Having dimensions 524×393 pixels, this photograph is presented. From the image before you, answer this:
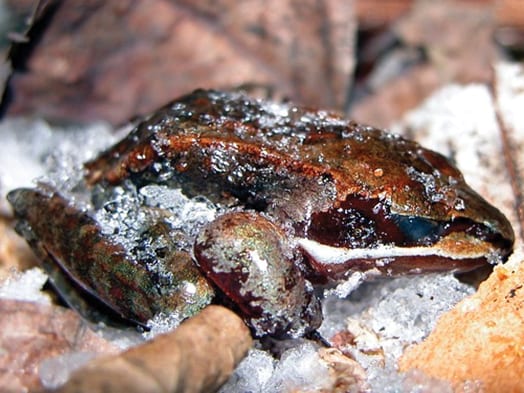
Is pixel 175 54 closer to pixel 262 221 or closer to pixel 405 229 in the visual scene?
pixel 262 221

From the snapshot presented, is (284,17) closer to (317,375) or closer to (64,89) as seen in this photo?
(64,89)

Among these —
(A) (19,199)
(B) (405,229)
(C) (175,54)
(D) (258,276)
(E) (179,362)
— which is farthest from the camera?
(C) (175,54)

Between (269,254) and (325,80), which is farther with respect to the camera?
(325,80)

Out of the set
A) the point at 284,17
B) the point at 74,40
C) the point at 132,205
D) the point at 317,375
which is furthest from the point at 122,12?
Answer: the point at 317,375

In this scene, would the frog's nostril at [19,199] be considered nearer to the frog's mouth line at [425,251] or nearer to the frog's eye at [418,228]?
the frog's mouth line at [425,251]

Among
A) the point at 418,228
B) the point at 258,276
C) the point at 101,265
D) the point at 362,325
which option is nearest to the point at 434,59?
the point at 418,228

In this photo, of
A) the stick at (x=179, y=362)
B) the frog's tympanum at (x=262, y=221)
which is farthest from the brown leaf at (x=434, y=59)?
the stick at (x=179, y=362)
